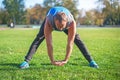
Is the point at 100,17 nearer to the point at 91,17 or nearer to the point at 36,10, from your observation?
the point at 91,17

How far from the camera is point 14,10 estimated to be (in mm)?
108875

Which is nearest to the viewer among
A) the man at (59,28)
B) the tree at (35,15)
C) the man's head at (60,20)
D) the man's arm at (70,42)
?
the man's head at (60,20)

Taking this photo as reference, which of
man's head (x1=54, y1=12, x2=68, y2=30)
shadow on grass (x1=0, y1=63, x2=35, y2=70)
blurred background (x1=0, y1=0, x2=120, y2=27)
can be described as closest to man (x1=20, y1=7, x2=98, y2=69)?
man's head (x1=54, y1=12, x2=68, y2=30)

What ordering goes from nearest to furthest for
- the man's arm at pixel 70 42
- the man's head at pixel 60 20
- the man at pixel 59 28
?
the man's head at pixel 60 20 < the man at pixel 59 28 < the man's arm at pixel 70 42

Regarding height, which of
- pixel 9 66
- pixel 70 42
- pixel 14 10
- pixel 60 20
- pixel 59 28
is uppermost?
pixel 60 20

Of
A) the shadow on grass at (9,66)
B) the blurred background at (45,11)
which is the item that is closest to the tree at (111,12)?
the blurred background at (45,11)

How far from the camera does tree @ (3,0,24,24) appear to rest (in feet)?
354

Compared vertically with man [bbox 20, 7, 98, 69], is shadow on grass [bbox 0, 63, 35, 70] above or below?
below

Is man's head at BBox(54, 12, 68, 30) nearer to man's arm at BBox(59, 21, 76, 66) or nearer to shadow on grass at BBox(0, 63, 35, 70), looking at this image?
man's arm at BBox(59, 21, 76, 66)

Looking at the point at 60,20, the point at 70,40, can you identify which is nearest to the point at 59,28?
the point at 60,20

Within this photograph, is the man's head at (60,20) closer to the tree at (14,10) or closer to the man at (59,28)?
the man at (59,28)

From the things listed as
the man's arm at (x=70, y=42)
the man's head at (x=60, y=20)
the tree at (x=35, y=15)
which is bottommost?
the tree at (x=35, y=15)

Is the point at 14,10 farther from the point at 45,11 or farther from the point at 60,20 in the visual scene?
the point at 60,20

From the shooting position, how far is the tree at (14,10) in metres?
108
